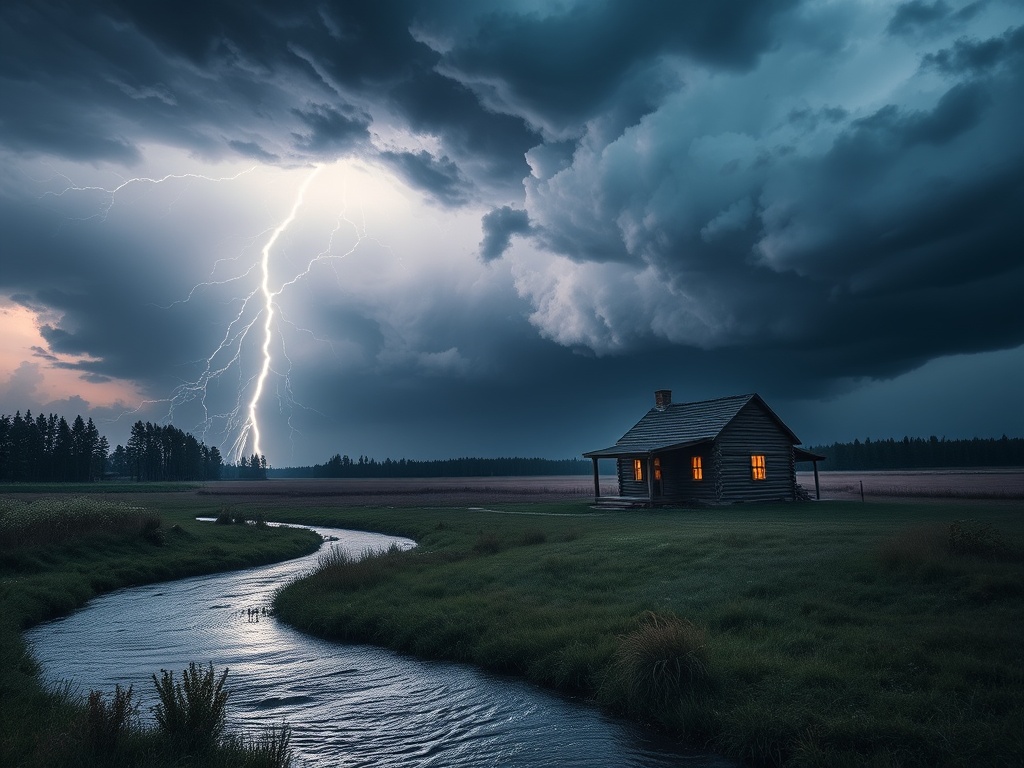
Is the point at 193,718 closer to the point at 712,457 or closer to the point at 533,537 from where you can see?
the point at 533,537

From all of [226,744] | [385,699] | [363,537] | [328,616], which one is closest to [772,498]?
[363,537]

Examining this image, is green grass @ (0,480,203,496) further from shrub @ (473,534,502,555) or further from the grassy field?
shrub @ (473,534,502,555)

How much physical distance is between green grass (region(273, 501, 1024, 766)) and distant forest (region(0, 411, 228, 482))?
14401 cm

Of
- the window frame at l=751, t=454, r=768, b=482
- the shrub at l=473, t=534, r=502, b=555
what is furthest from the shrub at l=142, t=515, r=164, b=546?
the window frame at l=751, t=454, r=768, b=482

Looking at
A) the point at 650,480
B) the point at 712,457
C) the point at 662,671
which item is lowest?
the point at 662,671

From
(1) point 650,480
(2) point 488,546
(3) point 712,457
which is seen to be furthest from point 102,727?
(3) point 712,457

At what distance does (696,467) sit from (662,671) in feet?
119

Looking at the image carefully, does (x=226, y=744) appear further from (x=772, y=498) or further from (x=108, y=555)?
(x=772, y=498)

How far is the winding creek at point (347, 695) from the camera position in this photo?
9.12 meters

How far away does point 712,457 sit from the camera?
143 ft

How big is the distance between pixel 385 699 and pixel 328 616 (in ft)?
21.6

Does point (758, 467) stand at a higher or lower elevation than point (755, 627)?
higher

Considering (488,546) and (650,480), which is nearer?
(488,546)

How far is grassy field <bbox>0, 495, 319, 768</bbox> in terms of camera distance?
7684 mm
